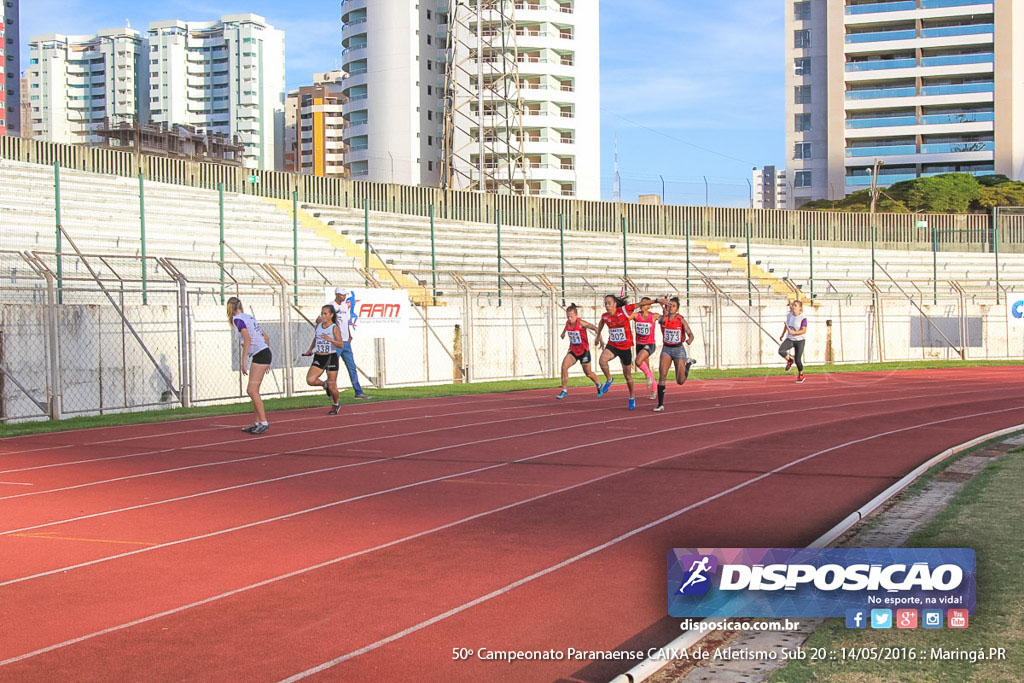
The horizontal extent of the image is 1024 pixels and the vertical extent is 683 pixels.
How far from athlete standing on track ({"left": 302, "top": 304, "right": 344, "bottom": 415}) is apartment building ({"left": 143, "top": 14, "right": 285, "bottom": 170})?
151m

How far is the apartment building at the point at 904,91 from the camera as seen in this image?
85125 mm

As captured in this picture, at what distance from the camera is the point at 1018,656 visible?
4.88 m

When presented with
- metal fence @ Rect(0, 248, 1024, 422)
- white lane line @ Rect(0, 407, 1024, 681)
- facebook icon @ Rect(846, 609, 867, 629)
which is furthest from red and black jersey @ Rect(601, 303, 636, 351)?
facebook icon @ Rect(846, 609, 867, 629)

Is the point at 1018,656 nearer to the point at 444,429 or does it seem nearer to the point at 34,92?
the point at 444,429

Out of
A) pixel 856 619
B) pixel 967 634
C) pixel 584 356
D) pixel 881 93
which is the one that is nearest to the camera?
pixel 967 634

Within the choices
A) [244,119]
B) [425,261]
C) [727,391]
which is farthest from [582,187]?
[244,119]

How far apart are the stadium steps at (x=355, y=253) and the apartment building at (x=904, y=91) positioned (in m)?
63.7

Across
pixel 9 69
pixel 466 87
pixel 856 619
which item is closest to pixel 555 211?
pixel 856 619

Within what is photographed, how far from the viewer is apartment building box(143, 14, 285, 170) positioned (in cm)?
16612

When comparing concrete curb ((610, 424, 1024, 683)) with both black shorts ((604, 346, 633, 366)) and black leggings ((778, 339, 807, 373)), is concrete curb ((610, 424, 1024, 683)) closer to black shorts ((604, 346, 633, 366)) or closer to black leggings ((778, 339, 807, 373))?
black shorts ((604, 346, 633, 366))

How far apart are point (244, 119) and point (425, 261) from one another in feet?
470

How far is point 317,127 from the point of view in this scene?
141 metres

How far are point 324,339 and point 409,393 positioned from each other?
458 cm

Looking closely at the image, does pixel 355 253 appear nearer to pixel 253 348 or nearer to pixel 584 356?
pixel 584 356
